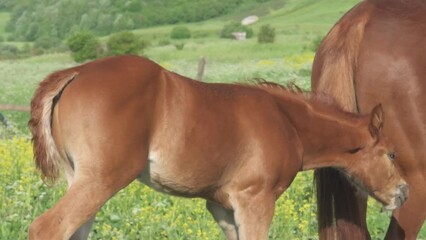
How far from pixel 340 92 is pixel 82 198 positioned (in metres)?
1.88

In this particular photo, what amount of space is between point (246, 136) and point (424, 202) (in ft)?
3.63

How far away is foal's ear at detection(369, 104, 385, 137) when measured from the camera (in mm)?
4910

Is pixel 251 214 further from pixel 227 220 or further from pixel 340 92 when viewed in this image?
pixel 340 92

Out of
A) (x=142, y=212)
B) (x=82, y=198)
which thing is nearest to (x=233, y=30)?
(x=142, y=212)

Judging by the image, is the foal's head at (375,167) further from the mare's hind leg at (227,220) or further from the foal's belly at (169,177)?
the foal's belly at (169,177)

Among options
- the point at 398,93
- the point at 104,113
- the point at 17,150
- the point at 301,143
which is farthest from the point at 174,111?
the point at 17,150

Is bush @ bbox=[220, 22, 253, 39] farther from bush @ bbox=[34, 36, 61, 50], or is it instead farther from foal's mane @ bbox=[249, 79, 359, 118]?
foal's mane @ bbox=[249, 79, 359, 118]

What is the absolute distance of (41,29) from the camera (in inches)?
4444

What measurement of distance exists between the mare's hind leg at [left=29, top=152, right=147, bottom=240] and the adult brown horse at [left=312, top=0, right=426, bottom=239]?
163 centimetres

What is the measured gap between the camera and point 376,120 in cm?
502

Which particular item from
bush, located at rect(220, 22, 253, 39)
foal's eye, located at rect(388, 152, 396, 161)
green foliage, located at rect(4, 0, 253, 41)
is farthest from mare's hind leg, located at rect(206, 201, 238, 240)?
green foliage, located at rect(4, 0, 253, 41)

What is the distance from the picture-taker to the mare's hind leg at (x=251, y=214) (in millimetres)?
4688

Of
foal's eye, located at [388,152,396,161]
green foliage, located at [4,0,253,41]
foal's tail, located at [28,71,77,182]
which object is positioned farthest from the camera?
green foliage, located at [4,0,253,41]

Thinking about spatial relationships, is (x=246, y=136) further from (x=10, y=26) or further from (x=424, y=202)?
(x=10, y=26)
